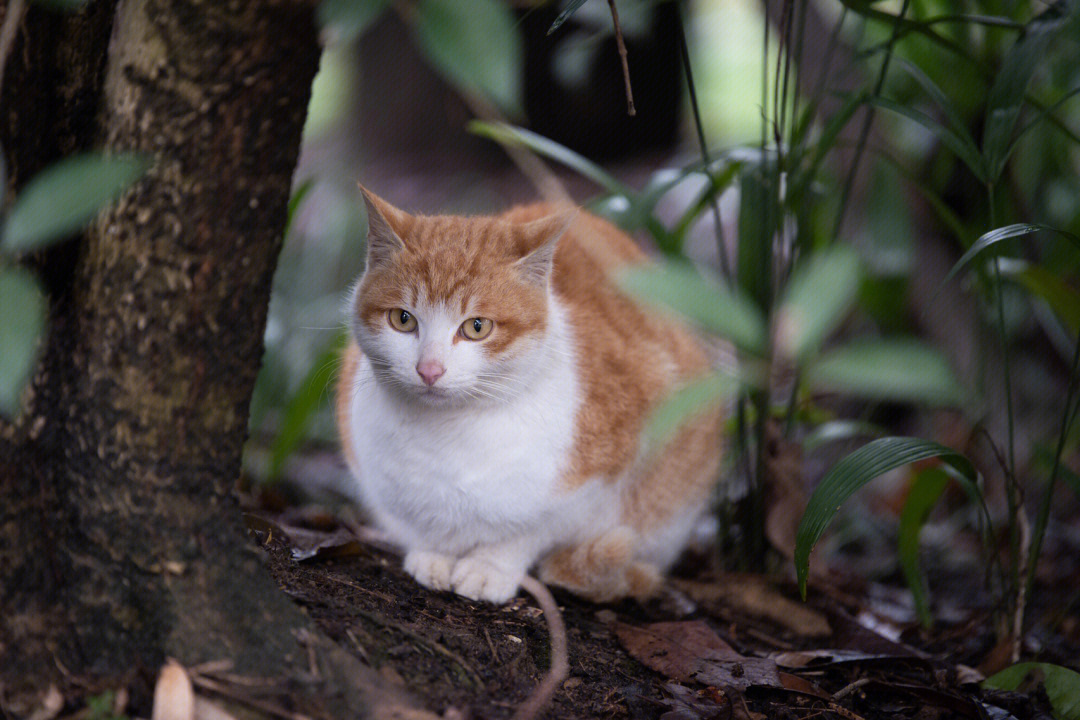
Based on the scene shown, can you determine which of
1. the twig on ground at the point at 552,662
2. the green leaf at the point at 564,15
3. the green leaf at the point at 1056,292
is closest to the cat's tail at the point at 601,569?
the twig on ground at the point at 552,662

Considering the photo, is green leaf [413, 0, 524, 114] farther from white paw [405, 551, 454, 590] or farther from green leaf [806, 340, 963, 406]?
white paw [405, 551, 454, 590]

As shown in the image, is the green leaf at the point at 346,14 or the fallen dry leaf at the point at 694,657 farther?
the fallen dry leaf at the point at 694,657

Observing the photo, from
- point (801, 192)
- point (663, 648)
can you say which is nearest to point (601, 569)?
point (663, 648)

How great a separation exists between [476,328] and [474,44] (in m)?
1.22

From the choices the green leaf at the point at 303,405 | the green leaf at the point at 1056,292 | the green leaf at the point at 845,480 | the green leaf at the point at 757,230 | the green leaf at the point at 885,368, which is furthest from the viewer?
the green leaf at the point at 303,405

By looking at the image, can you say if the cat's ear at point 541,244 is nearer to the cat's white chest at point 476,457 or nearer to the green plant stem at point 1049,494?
the cat's white chest at point 476,457

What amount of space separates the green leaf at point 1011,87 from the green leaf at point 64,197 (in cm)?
150

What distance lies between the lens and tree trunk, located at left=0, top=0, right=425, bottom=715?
1.14 metres

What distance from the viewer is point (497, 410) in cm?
183

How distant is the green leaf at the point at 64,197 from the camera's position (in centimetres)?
68

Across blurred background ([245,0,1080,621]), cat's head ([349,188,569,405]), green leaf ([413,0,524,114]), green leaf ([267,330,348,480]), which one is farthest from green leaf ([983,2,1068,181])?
green leaf ([267,330,348,480])

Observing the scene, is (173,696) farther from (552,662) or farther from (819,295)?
(819,295)

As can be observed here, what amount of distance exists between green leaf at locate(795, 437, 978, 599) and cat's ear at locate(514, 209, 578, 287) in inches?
27.7

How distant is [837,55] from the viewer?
13.5ft
